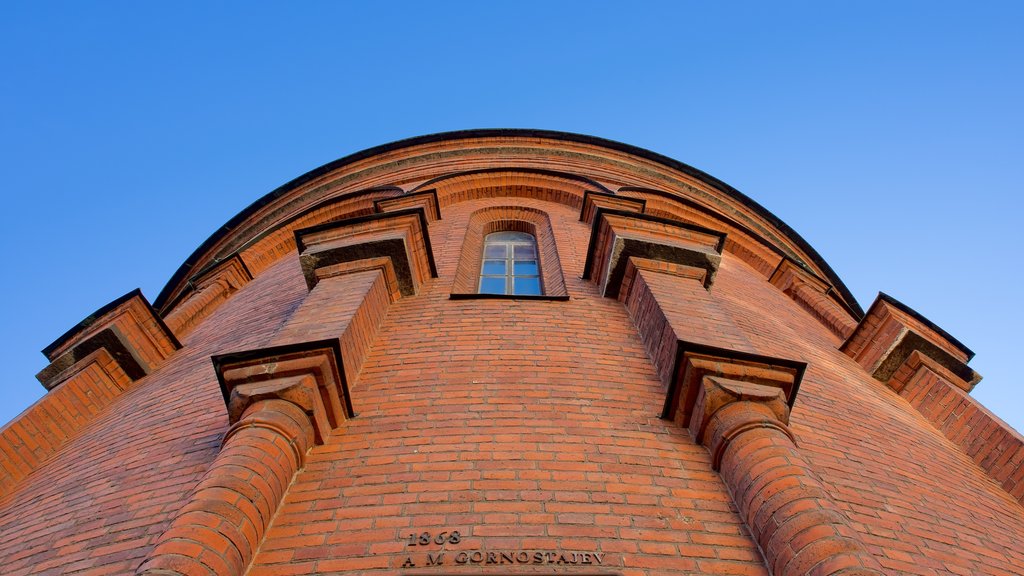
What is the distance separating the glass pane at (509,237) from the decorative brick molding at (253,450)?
491 centimetres

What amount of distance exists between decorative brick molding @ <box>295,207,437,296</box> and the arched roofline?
5.65m

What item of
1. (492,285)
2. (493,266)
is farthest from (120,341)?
(493,266)

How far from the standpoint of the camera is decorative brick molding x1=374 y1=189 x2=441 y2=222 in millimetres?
8102

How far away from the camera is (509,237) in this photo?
895cm

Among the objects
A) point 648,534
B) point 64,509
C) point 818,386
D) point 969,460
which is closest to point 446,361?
point 648,534

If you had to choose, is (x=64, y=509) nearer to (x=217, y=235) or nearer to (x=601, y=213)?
(x=601, y=213)

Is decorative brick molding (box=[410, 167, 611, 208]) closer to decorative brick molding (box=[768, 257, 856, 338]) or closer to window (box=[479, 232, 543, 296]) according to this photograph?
window (box=[479, 232, 543, 296])

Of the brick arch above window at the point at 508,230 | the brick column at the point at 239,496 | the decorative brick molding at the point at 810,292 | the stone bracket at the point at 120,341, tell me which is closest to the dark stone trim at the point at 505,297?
the brick arch above window at the point at 508,230

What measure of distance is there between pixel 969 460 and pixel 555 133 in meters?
8.17

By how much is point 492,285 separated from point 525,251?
1.24m

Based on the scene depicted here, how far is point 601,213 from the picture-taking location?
252 inches

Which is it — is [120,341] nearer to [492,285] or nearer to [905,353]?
[492,285]

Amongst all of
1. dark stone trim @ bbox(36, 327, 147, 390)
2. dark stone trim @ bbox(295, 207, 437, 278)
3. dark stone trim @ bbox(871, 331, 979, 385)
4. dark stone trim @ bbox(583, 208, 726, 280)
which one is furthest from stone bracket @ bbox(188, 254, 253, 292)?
dark stone trim @ bbox(871, 331, 979, 385)

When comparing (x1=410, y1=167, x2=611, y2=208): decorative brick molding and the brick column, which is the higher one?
(x1=410, y1=167, x2=611, y2=208): decorative brick molding
